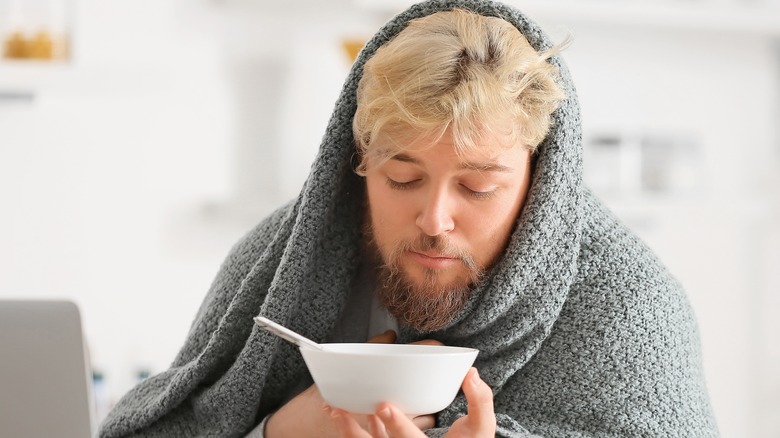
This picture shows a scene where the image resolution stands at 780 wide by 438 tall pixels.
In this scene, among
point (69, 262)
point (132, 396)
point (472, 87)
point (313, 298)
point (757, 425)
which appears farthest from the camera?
point (757, 425)

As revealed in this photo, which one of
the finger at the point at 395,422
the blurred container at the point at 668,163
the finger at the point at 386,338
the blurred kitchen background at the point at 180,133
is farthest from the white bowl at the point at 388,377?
the blurred container at the point at 668,163

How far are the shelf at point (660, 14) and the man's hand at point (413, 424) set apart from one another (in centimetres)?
146

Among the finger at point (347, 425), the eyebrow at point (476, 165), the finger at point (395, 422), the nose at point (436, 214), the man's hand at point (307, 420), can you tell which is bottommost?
the man's hand at point (307, 420)

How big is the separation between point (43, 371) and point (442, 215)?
478 millimetres

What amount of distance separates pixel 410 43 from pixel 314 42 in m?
1.26

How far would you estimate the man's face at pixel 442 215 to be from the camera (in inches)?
42.9

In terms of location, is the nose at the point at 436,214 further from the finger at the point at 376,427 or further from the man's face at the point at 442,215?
the finger at the point at 376,427

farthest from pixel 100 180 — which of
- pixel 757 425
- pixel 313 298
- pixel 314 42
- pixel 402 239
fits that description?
pixel 757 425

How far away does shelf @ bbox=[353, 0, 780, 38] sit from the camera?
93.9 inches

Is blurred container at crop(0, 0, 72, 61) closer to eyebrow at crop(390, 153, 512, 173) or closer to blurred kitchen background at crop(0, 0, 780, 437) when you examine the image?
blurred kitchen background at crop(0, 0, 780, 437)

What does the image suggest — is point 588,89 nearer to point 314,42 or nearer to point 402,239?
point 314,42

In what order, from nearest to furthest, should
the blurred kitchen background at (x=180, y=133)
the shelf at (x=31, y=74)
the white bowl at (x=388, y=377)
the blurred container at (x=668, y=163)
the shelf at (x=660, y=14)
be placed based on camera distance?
the white bowl at (x=388, y=377), the shelf at (x=31, y=74), the blurred kitchen background at (x=180, y=133), the shelf at (x=660, y=14), the blurred container at (x=668, y=163)

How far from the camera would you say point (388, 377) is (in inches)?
34.2

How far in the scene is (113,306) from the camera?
2295mm
